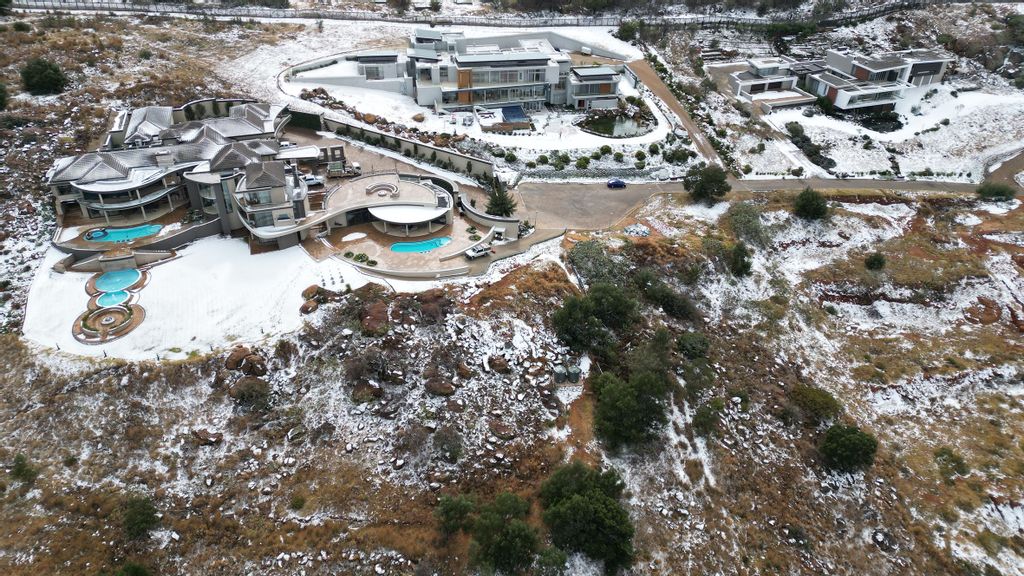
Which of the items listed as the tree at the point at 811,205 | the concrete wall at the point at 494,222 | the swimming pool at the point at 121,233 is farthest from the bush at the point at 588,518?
the tree at the point at 811,205

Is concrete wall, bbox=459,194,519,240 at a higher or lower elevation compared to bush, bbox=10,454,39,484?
higher

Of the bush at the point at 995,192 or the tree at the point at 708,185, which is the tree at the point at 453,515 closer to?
the tree at the point at 708,185

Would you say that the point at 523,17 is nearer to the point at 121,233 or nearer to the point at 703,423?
the point at 121,233

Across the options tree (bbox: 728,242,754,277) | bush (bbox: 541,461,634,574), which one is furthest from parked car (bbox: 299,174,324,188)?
tree (bbox: 728,242,754,277)

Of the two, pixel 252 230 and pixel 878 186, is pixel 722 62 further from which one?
pixel 252 230

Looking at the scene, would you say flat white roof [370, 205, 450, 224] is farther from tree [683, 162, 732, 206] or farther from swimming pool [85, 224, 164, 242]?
tree [683, 162, 732, 206]

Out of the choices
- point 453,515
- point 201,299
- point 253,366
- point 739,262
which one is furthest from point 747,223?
point 201,299

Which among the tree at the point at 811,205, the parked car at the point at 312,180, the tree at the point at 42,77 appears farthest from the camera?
the tree at the point at 42,77
